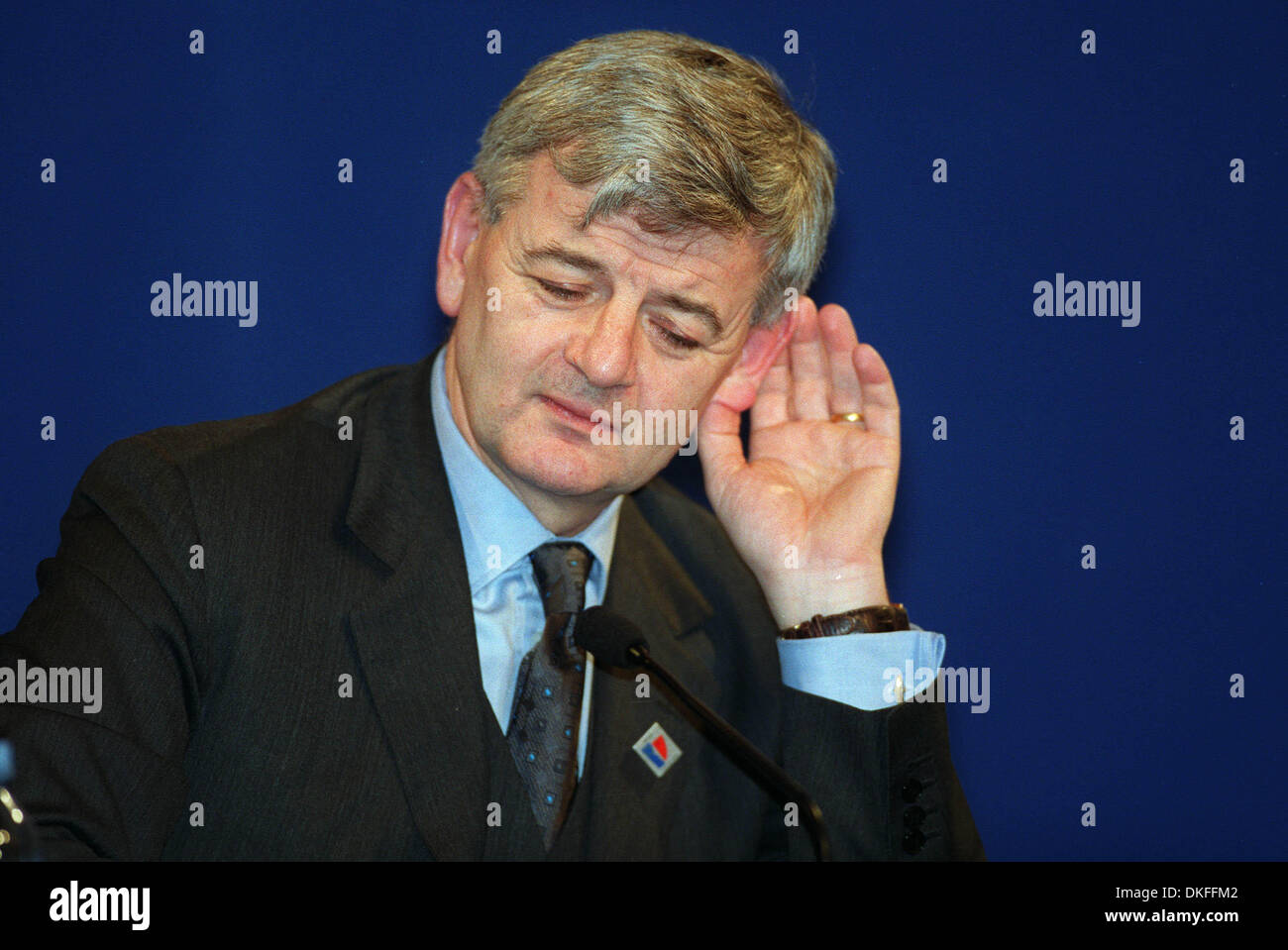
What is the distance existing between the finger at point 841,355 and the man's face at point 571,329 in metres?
0.35

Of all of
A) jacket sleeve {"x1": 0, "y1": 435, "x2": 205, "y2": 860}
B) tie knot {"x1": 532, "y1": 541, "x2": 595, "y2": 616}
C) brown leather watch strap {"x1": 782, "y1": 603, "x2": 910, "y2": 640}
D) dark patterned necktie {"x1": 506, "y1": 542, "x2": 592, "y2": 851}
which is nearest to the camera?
jacket sleeve {"x1": 0, "y1": 435, "x2": 205, "y2": 860}

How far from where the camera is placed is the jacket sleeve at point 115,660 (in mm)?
1362

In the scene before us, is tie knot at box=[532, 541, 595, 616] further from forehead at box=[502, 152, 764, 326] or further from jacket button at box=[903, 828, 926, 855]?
jacket button at box=[903, 828, 926, 855]

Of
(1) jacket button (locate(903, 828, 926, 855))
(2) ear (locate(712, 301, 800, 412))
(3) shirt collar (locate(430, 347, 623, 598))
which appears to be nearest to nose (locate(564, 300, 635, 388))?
(3) shirt collar (locate(430, 347, 623, 598))

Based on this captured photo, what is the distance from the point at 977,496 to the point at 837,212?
0.57m

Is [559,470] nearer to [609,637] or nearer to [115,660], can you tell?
[609,637]

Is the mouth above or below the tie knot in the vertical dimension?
above

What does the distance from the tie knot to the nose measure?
251mm

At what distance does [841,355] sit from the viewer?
2.12 metres

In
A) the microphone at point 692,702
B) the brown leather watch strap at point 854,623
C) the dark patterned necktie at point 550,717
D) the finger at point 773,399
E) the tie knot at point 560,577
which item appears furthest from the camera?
the finger at point 773,399

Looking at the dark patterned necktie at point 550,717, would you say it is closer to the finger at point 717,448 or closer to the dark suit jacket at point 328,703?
the dark suit jacket at point 328,703

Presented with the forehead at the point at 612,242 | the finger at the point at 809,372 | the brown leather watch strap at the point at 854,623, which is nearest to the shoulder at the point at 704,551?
the brown leather watch strap at the point at 854,623

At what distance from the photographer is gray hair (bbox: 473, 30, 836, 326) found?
1.66 m
